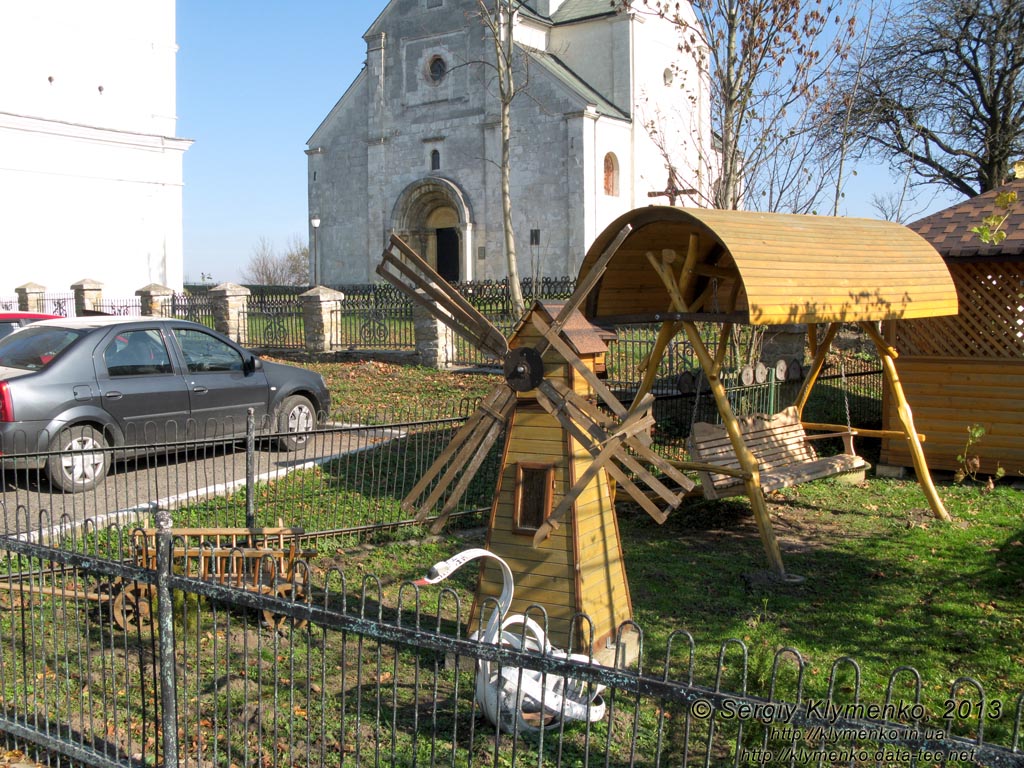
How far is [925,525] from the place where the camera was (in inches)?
370

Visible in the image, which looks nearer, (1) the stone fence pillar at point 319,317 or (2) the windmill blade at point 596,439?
(2) the windmill blade at point 596,439

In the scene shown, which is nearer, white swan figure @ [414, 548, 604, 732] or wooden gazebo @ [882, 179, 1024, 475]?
white swan figure @ [414, 548, 604, 732]

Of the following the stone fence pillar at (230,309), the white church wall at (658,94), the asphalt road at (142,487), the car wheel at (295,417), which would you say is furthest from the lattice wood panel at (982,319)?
the white church wall at (658,94)

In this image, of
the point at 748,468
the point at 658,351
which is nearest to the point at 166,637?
the point at 748,468

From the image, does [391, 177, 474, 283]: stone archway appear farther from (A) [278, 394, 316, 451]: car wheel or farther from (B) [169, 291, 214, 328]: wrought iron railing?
(A) [278, 394, 316, 451]: car wheel

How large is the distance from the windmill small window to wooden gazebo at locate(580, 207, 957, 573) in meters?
1.74

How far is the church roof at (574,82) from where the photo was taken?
107 ft

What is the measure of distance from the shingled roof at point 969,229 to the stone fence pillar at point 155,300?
19.1 metres

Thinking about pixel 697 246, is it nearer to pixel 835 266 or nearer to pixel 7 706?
pixel 835 266

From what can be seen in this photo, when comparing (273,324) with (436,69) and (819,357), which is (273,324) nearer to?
(819,357)

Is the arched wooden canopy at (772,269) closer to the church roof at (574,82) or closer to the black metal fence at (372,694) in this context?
the black metal fence at (372,694)

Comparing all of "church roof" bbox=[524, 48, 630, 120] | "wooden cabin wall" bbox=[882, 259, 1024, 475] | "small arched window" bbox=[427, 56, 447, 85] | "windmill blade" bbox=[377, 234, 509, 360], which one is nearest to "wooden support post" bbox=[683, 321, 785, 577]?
"windmill blade" bbox=[377, 234, 509, 360]

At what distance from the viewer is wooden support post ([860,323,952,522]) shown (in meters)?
9.58

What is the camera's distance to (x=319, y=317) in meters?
21.3
